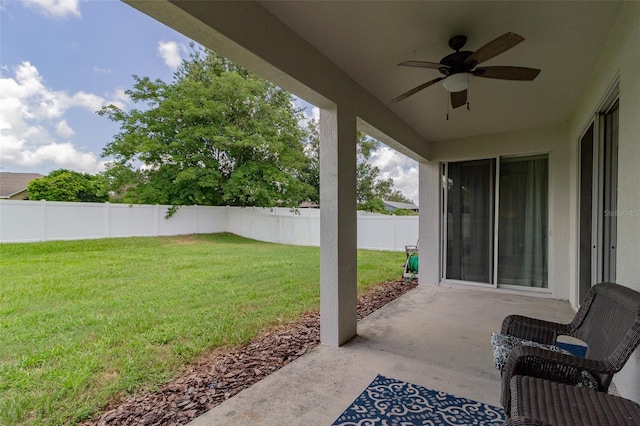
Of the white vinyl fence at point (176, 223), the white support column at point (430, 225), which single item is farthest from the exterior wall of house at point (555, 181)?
the white vinyl fence at point (176, 223)

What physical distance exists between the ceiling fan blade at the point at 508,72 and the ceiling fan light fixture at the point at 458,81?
6 cm

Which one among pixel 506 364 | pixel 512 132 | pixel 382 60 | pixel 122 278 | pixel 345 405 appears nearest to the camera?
pixel 506 364

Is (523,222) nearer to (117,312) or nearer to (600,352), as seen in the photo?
(600,352)

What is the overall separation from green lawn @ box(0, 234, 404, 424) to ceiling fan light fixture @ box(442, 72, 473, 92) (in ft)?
9.55

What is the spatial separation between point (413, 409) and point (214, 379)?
1419 mm

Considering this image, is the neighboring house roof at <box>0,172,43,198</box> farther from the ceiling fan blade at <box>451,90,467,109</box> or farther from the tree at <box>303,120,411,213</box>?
the ceiling fan blade at <box>451,90,467,109</box>

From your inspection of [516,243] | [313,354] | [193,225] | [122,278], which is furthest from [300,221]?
[313,354]

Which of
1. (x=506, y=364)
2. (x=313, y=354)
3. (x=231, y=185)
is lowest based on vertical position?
(x=313, y=354)

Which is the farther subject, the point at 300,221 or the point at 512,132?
the point at 300,221

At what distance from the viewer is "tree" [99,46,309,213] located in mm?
11156

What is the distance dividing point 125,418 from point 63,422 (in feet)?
1.09

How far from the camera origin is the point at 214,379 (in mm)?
2352

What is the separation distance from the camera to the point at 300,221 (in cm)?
1115

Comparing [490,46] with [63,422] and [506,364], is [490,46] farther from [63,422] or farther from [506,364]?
[63,422]
